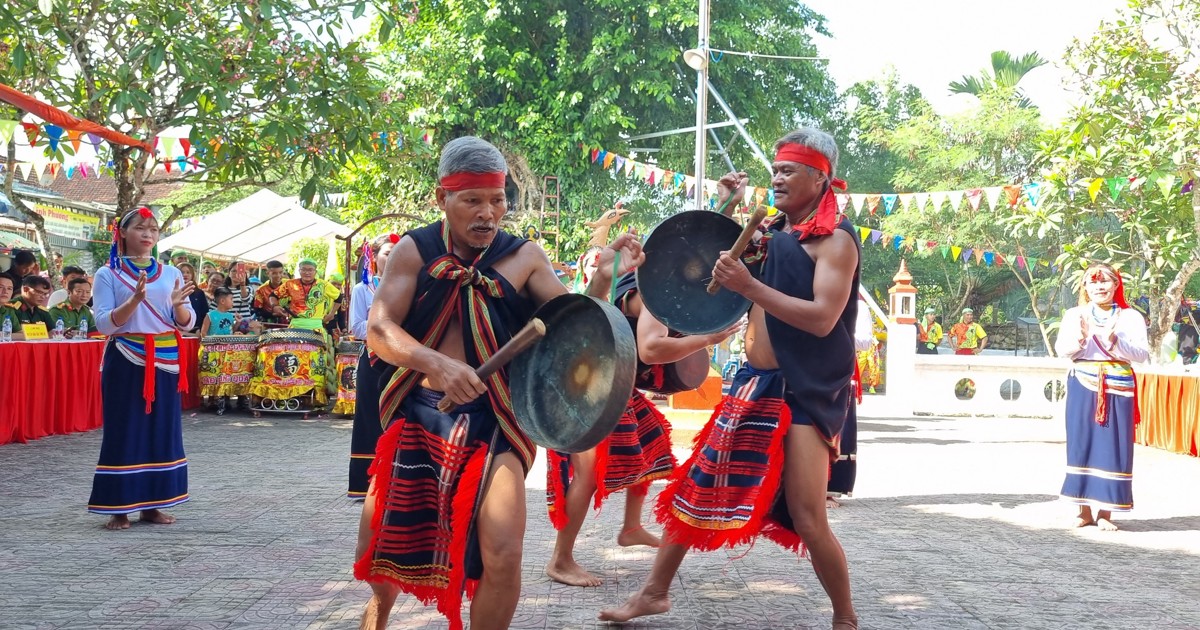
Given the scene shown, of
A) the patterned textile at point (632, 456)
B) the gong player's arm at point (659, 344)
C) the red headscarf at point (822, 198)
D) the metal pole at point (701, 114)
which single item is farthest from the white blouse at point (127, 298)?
the metal pole at point (701, 114)

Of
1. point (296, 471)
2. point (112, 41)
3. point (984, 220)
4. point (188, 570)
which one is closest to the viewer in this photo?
point (188, 570)

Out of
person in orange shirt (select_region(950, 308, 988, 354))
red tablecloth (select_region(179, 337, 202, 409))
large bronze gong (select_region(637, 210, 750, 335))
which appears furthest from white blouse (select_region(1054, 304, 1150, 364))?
person in orange shirt (select_region(950, 308, 988, 354))

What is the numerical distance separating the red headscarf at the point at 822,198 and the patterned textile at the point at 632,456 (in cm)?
145

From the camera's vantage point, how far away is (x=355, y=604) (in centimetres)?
462

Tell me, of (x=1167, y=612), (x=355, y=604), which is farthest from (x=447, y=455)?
(x=1167, y=612)

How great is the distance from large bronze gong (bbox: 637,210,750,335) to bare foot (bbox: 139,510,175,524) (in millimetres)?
3948

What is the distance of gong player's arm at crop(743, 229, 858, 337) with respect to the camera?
3.86 m

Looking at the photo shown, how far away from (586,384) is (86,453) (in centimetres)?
837

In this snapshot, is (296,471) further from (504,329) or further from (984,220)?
(984,220)

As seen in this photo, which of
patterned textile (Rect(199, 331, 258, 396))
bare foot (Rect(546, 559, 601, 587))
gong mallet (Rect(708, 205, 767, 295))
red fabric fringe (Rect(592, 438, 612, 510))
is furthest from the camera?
patterned textile (Rect(199, 331, 258, 396))

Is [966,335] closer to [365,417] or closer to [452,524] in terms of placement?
[365,417]

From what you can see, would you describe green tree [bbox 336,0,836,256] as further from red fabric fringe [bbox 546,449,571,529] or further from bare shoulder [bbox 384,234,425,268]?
bare shoulder [bbox 384,234,425,268]

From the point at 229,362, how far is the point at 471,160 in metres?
11.1

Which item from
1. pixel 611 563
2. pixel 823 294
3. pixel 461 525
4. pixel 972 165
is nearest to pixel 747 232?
pixel 823 294
